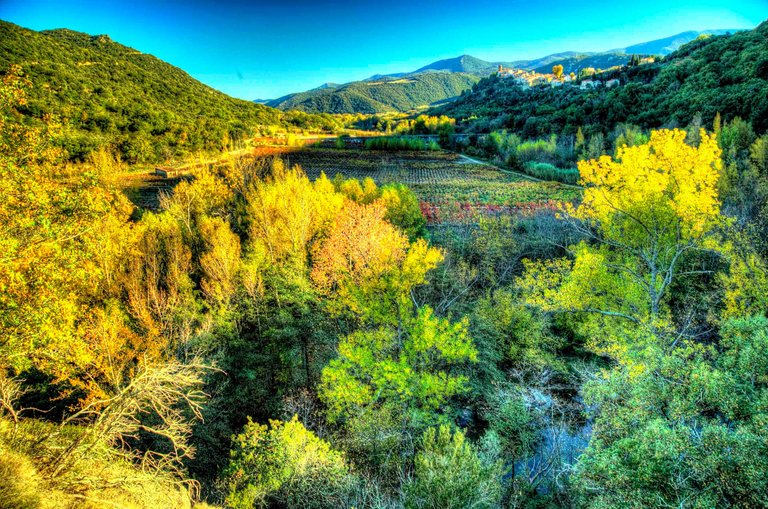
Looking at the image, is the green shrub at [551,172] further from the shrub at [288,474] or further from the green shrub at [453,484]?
the shrub at [288,474]

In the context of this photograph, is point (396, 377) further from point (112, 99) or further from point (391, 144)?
point (391, 144)

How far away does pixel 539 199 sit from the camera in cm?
5478

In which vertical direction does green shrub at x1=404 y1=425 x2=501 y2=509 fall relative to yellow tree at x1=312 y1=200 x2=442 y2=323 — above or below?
below

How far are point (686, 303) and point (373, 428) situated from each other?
864 inches

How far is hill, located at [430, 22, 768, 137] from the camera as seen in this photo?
191 ft

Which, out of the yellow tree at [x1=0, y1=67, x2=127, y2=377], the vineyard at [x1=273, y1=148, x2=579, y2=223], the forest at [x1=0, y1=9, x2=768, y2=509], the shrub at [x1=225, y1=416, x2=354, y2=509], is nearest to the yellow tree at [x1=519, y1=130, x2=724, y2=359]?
the forest at [x1=0, y1=9, x2=768, y2=509]

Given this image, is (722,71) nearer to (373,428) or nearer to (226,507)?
(373,428)

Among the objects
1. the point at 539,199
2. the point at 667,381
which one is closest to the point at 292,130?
the point at 539,199

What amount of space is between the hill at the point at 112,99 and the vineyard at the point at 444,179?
19.5 m

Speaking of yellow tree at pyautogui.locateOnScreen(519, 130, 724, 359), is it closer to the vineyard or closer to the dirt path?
the vineyard

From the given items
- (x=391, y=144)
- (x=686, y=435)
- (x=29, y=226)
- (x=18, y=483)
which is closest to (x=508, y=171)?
(x=391, y=144)

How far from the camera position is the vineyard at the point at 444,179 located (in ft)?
162

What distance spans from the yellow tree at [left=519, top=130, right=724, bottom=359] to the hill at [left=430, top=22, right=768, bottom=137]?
193ft

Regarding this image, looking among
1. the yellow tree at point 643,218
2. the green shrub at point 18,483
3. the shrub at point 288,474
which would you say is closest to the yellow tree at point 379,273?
the yellow tree at point 643,218
